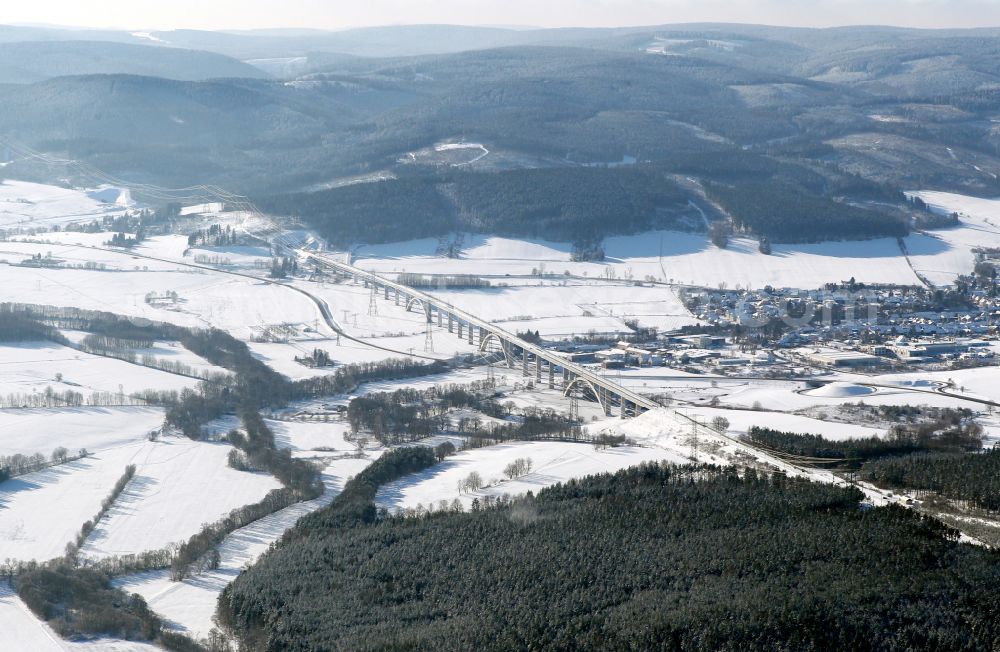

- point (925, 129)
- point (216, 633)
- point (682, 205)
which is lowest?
point (216, 633)

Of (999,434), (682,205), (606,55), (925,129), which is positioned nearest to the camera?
(999,434)

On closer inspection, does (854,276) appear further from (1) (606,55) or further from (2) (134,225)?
(1) (606,55)

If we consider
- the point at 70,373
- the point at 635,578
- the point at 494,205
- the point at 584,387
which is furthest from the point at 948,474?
the point at 494,205

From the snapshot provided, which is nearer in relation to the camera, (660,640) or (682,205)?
(660,640)

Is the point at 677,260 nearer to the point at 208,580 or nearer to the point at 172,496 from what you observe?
the point at 172,496

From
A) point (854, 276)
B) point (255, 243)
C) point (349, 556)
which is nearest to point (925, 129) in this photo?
point (854, 276)
